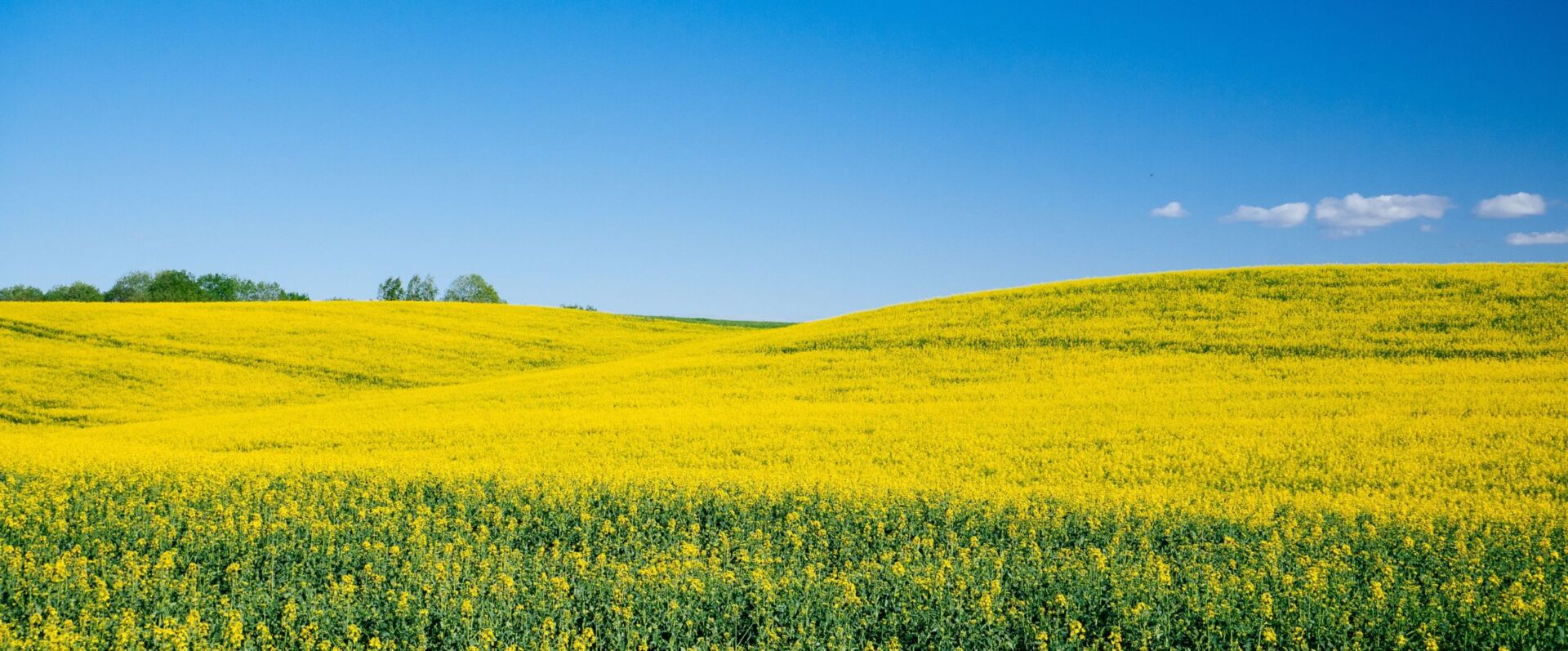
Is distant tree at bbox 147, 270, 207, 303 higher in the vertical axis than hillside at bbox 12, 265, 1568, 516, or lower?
higher

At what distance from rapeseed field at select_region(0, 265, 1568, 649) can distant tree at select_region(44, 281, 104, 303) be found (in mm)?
72107

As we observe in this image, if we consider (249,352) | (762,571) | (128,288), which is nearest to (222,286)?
(128,288)

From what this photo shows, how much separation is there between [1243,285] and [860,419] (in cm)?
1873

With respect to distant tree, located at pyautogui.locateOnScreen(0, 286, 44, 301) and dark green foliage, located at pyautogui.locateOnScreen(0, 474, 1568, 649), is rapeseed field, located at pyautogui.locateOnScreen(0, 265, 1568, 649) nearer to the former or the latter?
dark green foliage, located at pyautogui.locateOnScreen(0, 474, 1568, 649)

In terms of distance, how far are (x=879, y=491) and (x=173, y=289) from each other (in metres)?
97.9

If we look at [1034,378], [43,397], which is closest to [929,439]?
[1034,378]

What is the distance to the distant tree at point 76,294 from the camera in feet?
287

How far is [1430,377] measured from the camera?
19.3 m

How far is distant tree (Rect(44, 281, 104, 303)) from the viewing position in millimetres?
87562

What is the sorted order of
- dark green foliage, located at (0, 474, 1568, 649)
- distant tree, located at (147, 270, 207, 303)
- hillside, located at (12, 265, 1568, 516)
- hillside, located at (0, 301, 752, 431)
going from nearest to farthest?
dark green foliage, located at (0, 474, 1568, 649)
hillside, located at (12, 265, 1568, 516)
hillside, located at (0, 301, 752, 431)
distant tree, located at (147, 270, 207, 303)

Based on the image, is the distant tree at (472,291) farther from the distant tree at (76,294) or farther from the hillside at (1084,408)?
the hillside at (1084,408)

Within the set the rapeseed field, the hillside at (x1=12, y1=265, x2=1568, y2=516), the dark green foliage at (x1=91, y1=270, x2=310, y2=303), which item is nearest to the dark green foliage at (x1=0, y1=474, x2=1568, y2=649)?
the rapeseed field

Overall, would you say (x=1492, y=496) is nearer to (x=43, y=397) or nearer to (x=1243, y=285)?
(x=1243, y=285)

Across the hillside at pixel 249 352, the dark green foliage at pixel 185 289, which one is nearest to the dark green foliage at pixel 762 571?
the hillside at pixel 249 352
